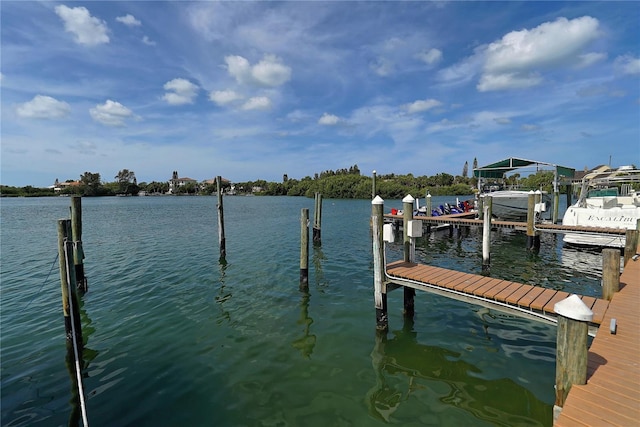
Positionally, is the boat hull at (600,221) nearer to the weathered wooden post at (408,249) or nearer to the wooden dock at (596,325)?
the wooden dock at (596,325)

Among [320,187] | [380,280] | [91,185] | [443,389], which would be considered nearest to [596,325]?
[443,389]

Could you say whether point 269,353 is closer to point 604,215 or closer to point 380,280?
point 380,280

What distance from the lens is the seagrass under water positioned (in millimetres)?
5227

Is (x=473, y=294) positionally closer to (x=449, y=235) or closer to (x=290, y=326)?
(x=290, y=326)

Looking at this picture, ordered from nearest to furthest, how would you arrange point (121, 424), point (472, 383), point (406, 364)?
point (121, 424)
point (472, 383)
point (406, 364)

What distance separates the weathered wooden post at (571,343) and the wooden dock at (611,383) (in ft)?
0.48

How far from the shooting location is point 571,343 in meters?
3.76

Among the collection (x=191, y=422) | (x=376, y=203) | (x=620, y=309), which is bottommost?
(x=191, y=422)

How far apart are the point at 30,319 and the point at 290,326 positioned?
7.56 m

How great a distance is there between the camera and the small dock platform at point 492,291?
5.88 metres

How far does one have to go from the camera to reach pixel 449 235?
22.7 metres

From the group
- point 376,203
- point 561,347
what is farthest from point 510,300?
point 376,203

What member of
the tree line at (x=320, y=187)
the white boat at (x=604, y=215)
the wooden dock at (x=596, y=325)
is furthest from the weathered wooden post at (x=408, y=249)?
the tree line at (x=320, y=187)

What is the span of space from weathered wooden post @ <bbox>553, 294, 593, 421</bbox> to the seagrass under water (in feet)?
4.71
